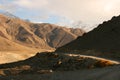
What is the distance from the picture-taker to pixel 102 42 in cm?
8200

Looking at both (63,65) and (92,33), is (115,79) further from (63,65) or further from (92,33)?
(92,33)

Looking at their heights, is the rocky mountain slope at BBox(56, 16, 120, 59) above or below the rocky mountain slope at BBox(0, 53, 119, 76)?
above

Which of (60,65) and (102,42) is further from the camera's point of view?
(102,42)

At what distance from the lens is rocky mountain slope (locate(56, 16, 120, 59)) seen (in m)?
72.6

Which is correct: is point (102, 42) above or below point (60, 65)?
above

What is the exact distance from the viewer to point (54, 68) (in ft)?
182

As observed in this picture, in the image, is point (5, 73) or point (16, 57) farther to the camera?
point (16, 57)

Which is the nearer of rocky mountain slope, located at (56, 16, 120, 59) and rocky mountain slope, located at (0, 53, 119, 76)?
rocky mountain slope, located at (0, 53, 119, 76)

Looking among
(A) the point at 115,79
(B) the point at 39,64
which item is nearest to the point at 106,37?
(B) the point at 39,64

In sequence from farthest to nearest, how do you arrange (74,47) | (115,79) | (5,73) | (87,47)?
1. (74,47)
2. (87,47)
3. (5,73)
4. (115,79)

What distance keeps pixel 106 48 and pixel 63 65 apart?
2242 centimetres

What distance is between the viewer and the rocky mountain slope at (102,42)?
7256 centimetres

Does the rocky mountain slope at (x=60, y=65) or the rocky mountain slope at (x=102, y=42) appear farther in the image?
the rocky mountain slope at (x=102, y=42)

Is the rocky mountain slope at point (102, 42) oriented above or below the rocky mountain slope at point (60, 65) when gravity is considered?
above
